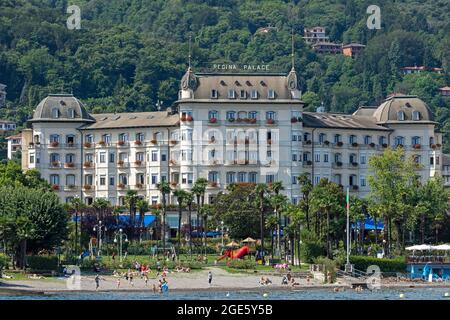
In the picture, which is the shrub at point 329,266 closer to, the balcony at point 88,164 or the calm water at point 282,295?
the calm water at point 282,295

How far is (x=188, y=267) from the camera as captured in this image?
11006 centimetres

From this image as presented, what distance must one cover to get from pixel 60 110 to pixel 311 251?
2215 inches

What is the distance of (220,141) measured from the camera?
518 feet

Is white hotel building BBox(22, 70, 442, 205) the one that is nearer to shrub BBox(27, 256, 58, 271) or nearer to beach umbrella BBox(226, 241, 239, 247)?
beach umbrella BBox(226, 241, 239, 247)

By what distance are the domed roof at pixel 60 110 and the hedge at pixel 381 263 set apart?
5867cm

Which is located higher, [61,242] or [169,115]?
[169,115]

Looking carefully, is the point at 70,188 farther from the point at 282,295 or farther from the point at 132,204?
the point at 282,295

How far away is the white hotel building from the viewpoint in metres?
157

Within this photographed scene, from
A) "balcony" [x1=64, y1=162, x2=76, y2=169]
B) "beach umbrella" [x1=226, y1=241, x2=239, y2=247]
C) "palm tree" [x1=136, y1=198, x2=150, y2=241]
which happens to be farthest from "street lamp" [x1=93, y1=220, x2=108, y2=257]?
"balcony" [x1=64, y1=162, x2=76, y2=169]
